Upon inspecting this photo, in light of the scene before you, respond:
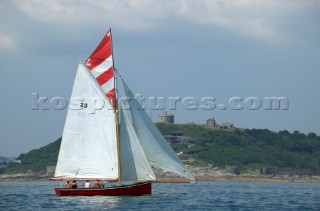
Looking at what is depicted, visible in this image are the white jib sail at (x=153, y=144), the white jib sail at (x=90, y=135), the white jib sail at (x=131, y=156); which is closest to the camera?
the white jib sail at (x=153, y=144)

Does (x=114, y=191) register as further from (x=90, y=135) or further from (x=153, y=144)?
(x=90, y=135)

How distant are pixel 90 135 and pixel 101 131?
1058 millimetres

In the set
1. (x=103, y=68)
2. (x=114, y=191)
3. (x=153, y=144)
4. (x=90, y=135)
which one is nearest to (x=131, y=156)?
(x=153, y=144)

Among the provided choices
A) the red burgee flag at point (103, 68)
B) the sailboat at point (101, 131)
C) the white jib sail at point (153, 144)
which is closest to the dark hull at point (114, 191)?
the sailboat at point (101, 131)

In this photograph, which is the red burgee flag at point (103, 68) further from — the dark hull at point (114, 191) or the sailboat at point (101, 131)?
the dark hull at point (114, 191)

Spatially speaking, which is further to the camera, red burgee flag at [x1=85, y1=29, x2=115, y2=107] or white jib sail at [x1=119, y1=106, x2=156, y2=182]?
red burgee flag at [x1=85, y1=29, x2=115, y2=107]

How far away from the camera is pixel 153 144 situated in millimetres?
65812

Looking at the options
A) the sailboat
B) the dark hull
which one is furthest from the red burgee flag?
the dark hull

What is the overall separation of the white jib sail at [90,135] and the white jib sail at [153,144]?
2197 mm

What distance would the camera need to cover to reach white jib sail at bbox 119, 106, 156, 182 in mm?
66188

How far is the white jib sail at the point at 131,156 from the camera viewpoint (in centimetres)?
6619

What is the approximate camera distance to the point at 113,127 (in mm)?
67500

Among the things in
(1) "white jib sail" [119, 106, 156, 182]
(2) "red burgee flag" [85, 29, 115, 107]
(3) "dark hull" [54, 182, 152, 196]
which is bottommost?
(3) "dark hull" [54, 182, 152, 196]

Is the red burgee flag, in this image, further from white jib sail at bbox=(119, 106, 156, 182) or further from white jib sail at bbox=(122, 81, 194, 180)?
white jib sail at bbox=(119, 106, 156, 182)
